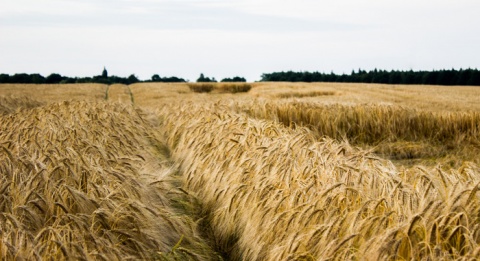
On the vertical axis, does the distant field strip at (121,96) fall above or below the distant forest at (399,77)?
above

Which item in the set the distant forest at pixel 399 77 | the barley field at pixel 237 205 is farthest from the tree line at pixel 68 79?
the barley field at pixel 237 205

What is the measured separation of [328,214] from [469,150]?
346 inches

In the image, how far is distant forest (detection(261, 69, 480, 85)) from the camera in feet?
203

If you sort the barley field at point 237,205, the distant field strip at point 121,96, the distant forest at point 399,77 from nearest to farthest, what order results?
the barley field at point 237,205 < the distant field strip at point 121,96 < the distant forest at point 399,77

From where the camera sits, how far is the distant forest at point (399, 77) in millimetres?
61938

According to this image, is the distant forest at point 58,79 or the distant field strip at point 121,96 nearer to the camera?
the distant field strip at point 121,96

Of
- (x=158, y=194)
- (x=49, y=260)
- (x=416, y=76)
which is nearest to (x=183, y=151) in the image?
(x=158, y=194)

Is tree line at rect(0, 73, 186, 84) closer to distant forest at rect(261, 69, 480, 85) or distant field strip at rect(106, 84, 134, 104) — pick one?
distant forest at rect(261, 69, 480, 85)

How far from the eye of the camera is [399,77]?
72.3 meters

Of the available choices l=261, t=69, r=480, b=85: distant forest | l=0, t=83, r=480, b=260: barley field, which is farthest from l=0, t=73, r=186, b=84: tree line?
l=0, t=83, r=480, b=260: barley field

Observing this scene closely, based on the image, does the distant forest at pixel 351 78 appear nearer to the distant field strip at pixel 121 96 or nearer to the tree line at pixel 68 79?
the tree line at pixel 68 79

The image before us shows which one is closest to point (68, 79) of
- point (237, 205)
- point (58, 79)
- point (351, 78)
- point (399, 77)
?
point (58, 79)

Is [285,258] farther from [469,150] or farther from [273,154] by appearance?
[469,150]

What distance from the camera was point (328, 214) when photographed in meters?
2.91
